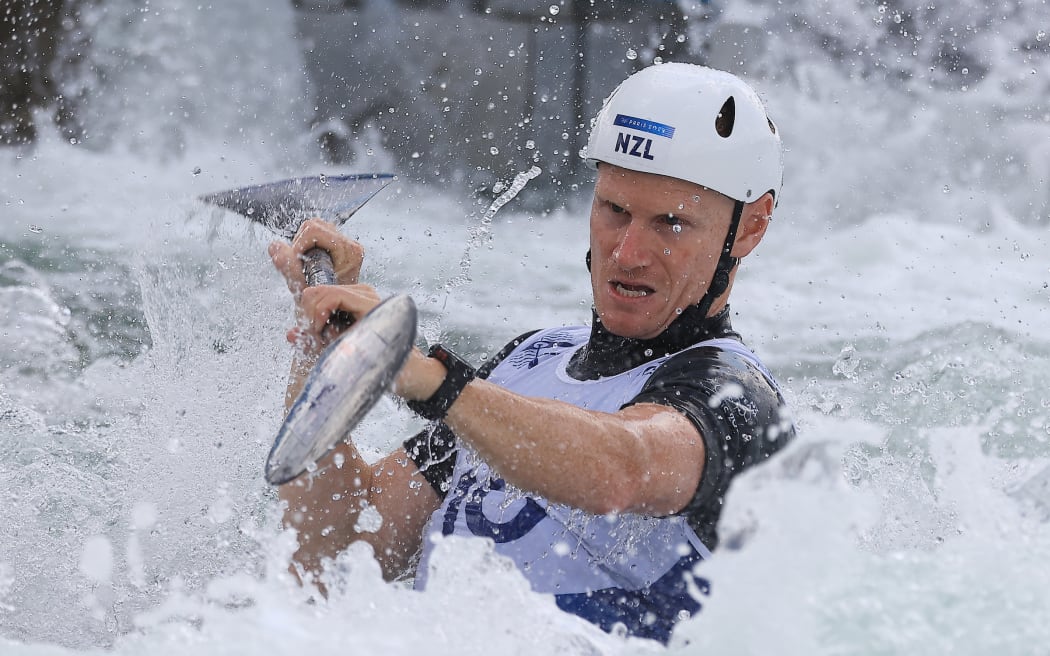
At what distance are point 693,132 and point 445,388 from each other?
1038mm

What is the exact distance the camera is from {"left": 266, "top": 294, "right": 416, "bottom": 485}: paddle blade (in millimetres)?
1690

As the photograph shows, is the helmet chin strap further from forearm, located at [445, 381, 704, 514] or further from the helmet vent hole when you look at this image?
forearm, located at [445, 381, 704, 514]

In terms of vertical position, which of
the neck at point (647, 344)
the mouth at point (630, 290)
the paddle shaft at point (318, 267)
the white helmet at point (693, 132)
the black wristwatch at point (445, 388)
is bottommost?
the neck at point (647, 344)

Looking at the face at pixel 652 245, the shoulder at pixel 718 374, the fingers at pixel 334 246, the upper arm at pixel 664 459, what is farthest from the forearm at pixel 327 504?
the upper arm at pixel 664 459

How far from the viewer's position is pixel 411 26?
41.6 feet

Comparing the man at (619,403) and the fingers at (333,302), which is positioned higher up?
the fingers at (333,302)

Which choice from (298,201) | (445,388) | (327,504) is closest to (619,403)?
(445,388)

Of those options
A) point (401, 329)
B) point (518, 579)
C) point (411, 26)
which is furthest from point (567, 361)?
point (411, 26)

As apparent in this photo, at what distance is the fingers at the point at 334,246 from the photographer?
102 inches

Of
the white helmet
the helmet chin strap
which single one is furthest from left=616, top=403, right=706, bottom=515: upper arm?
the white helmet

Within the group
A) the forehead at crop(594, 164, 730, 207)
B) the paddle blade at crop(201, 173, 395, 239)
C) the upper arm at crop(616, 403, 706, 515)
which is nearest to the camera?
the upper arm at crop(616, 403, 706, 515)

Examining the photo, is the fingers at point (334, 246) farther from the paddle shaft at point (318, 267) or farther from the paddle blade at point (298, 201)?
the paddle blade at point (298, 201)

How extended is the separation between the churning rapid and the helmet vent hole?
0.76 m

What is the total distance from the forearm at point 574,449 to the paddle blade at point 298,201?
1.21 metres
